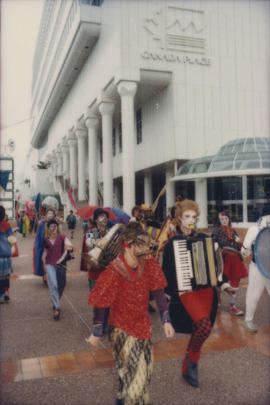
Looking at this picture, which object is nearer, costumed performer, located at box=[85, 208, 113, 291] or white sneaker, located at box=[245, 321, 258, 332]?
white sneaker, located at box=[245, 321, 258, 332]

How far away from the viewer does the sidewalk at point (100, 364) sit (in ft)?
11.5

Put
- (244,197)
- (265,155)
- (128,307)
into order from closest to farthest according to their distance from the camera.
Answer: (128,307)
(265,155)
(244,197)

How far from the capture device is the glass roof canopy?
16906 mm

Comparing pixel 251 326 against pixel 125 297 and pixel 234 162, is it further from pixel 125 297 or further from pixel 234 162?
pixel 234 162

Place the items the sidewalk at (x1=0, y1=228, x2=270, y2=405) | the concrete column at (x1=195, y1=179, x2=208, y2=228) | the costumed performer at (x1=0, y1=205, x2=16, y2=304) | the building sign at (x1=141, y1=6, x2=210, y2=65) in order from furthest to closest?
1. the concrete column at (x1=195, y1=179, x2=208, y2=228)
2. the building sign at (x1=141, y1=6, x2=210, y2=65)
3. the costumed performer at (x1=0, y1=205, x2=16, y2=304)
4. the sidewalk at (x1=0, y1=228, x2=270, y2=405)

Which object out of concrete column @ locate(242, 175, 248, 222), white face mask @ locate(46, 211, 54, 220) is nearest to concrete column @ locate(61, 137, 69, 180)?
concrete column @ locate(242, 175, 248, 222)

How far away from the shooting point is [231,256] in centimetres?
668

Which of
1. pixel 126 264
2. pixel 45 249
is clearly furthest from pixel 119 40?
pixel 126 264

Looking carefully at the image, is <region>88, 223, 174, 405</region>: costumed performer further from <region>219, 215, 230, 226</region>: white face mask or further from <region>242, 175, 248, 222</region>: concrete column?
<region>242, 175, 248, 222</region>: concrete column

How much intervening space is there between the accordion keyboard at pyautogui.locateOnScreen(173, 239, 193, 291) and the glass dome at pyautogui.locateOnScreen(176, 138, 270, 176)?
45.2 feet

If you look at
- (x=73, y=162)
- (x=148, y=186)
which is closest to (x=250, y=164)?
(x=148, y=186)

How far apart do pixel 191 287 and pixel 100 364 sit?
4.52 feet

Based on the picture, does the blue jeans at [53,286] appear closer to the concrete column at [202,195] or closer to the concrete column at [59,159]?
the concrete column at [202,195]

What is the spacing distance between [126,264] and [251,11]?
22.6 m
